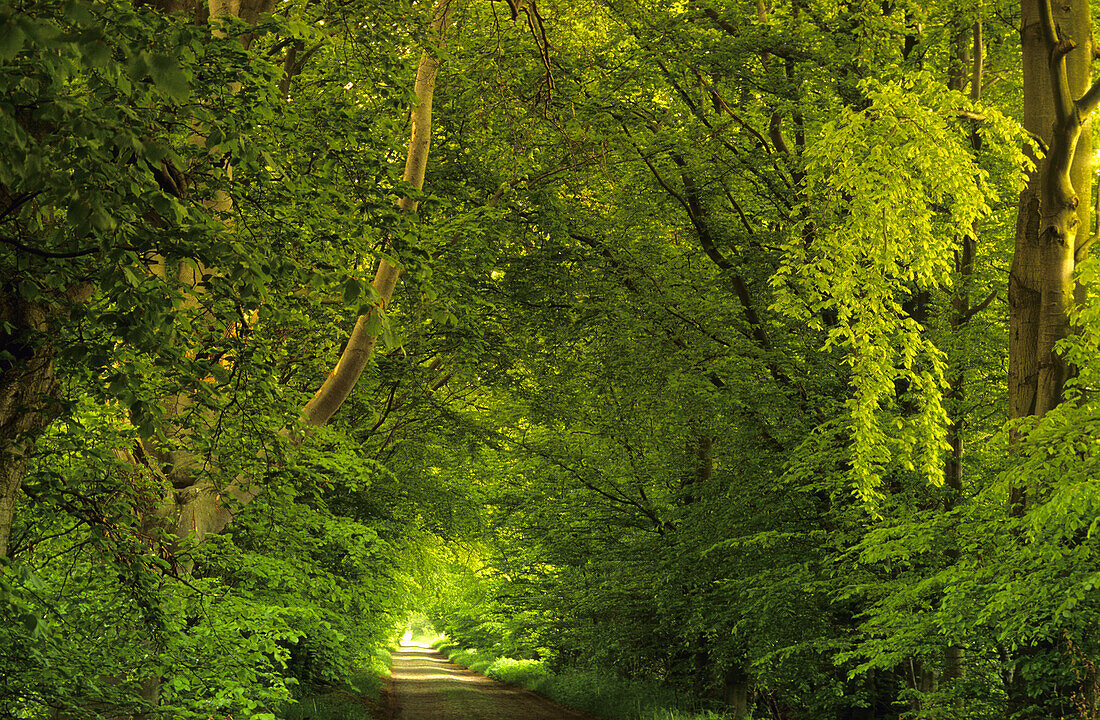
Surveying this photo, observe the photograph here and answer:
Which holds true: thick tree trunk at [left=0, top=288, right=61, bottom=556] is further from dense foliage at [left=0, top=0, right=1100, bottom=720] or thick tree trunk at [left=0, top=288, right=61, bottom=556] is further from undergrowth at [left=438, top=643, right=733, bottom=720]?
undergrowth at [left=438, top=643, right=733, bottom=720]

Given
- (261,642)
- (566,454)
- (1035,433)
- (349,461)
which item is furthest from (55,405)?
(566,454)

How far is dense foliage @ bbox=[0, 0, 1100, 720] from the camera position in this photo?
171 inches

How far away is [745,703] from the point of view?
16859mm

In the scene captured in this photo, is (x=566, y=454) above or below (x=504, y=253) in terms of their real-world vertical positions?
below

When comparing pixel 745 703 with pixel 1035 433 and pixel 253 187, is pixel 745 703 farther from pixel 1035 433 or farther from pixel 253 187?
pixel 253 187

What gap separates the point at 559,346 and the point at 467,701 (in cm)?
1468

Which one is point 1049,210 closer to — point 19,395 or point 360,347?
point 360,347

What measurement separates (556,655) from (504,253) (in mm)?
18951

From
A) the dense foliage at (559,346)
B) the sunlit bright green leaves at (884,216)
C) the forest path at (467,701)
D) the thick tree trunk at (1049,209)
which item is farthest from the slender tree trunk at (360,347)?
the forest path at (467,701)

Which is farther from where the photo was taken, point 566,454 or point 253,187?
point 566,454

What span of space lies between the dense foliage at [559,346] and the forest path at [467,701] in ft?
9.77

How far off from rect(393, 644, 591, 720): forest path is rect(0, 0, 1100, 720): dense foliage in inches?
117

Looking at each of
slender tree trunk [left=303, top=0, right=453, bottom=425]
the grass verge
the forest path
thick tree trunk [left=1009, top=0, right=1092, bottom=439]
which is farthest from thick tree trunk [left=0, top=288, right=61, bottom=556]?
the forest path

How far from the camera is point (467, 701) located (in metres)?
24.8
